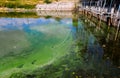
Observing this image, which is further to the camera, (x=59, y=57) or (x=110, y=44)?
(x=110, y=44)

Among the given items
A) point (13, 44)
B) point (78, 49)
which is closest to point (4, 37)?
point (13, 44)

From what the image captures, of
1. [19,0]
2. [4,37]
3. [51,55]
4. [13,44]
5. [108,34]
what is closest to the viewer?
[51,55]

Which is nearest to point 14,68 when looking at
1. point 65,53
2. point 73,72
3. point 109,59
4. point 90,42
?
point 73,72

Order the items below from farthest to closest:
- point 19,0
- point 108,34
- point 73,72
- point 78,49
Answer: point 19,0, point 108,34, point 78,49, point 73,72

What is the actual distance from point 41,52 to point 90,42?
4981 millimetres

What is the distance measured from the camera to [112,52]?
52.6 ft

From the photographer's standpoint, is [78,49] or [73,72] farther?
[78,49]

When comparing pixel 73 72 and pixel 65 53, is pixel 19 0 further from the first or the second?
pixel 73 72

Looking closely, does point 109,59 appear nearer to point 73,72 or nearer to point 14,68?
point 73,72

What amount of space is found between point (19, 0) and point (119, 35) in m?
45.9

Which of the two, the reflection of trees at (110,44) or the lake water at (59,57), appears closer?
the lake water at (59,57)

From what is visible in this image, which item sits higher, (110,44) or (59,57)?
(59,57)

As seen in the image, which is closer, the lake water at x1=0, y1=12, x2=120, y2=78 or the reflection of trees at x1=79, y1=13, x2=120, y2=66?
the lake water at x1=0, y1=12, x2=120, y2=78

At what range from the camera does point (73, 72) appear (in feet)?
39.3
